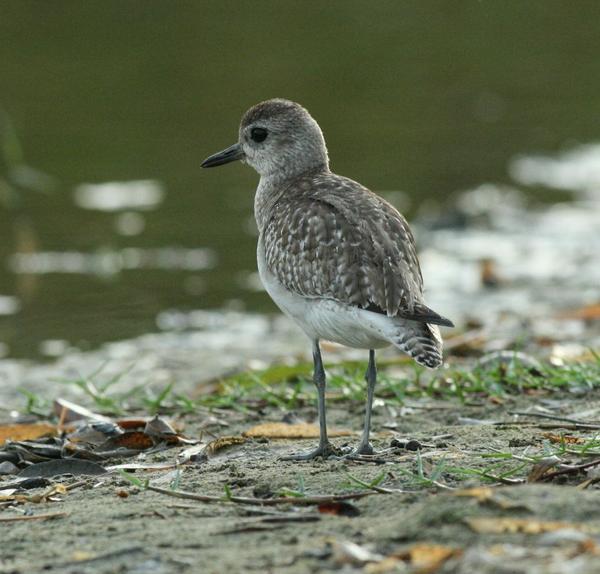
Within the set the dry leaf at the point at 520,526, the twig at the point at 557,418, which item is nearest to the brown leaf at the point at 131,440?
the twig at the point at 557,418

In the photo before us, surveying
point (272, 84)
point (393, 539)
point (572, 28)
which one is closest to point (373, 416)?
point (393, 539)

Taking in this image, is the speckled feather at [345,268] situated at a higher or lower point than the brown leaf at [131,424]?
higher

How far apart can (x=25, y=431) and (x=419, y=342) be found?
2208 millimetres

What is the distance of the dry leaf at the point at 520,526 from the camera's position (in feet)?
11.6

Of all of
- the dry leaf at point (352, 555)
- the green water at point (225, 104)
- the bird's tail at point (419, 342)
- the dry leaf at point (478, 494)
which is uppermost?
the green water at point (225, 104)

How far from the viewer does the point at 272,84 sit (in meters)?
17.1

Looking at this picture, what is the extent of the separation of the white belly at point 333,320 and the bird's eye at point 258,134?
4.34ft

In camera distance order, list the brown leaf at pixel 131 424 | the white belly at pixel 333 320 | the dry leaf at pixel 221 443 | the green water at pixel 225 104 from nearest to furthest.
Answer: the white belly at pixel 333 320
the dry leaf at pixel 221 443
the brown leaf at pixel 131 424
the green water at pixel 225 104

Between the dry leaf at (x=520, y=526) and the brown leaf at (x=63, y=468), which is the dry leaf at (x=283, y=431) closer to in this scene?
the brown leaf at (x=63, y=468)

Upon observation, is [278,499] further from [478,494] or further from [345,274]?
[345,274]

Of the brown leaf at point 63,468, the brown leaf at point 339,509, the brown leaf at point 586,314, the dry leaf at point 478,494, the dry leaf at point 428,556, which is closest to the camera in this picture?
the dry leaf at point 428,556

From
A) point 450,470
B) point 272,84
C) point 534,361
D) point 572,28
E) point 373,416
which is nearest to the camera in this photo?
point 450,470

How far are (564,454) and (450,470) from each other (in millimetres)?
464

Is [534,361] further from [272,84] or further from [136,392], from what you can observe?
[272,84]
